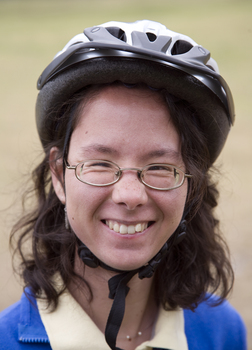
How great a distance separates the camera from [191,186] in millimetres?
2693

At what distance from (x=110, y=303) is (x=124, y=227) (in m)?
Result: 0.60

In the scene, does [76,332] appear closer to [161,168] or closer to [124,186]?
[124,186]

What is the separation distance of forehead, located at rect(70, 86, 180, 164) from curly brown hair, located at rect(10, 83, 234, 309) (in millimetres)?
66

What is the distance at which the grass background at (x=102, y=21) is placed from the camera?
387 inches

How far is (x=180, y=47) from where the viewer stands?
270 cm

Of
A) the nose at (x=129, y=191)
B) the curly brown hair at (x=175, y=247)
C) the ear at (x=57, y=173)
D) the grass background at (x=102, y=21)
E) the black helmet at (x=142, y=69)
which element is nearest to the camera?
the nose at (x=129, y=191)

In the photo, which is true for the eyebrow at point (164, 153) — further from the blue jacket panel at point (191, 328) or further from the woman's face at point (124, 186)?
the blue jacket panel at point (191, 328)

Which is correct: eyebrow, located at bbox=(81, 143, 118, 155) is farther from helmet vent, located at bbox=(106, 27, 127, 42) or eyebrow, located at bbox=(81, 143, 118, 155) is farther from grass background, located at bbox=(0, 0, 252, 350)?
grass background, located at bbox=(0, 0, 252, 350)

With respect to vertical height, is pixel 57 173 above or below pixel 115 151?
below

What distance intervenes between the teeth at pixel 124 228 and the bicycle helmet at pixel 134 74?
11.6 inches

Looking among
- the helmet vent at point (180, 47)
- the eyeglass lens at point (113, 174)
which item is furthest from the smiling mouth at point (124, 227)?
the helmet vent at point (180, 47)

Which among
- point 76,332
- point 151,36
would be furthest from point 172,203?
point 151,36

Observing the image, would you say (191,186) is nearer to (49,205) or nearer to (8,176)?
(49,205)

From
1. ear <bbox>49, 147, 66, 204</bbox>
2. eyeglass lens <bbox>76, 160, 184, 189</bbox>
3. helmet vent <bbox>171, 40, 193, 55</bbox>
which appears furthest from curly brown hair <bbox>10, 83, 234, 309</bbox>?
helmet vent <bbox>171, 40, 193, 55</bbox>
